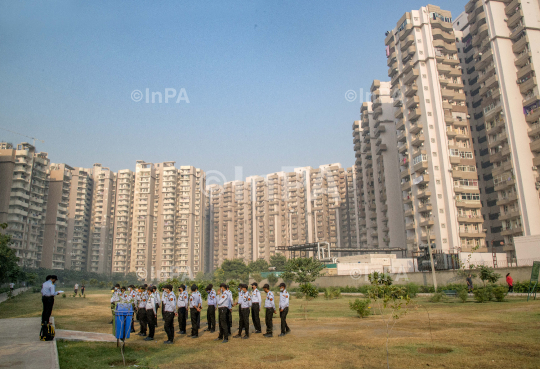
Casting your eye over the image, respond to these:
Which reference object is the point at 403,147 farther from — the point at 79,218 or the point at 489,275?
the point at 79,218

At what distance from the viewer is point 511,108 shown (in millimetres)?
56281

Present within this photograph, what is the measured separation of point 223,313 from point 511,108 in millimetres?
58640

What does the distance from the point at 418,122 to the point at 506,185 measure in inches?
633

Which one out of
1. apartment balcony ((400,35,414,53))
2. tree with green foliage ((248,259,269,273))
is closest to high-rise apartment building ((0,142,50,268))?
tree with green foliage ((248,259,269,273))

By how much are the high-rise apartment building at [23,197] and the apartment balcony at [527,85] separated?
9688cm

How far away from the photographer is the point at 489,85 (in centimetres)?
5981

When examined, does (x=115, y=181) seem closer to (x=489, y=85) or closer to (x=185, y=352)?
(x=489, y=85)

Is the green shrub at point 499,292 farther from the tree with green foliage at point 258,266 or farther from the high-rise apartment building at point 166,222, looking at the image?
the high-rise apartment building at point 166,222

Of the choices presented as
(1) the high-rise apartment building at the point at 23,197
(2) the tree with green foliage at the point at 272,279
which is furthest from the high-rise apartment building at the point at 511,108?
(1) the high-rise apartment building at the point at 23,197

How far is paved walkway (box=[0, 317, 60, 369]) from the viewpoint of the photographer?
8366 mm

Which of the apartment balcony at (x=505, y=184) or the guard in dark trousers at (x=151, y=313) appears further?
the apartment balcony at (x=505, y=184)

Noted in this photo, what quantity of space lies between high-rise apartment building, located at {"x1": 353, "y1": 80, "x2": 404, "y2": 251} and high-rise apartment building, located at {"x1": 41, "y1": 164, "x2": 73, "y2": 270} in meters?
78.3

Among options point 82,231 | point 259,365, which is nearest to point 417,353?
point 259,365

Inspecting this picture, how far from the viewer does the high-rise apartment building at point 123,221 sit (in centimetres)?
11832
